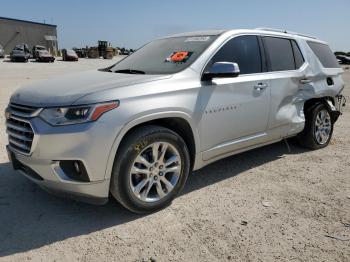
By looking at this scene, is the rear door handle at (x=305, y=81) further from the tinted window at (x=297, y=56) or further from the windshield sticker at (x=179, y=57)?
the windshield sticker at (x=179, y=57)

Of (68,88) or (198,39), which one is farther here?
(198,39)

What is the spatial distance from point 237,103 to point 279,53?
132cm

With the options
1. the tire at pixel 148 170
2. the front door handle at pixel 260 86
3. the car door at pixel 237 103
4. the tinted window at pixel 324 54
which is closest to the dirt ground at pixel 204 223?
the tire at pixel 148 170

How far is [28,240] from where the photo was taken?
10.2 ft

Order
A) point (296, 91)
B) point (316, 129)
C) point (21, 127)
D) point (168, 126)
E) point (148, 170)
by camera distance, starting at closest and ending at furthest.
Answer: point (21, 127)
point (148, 170)
point (168, 126)
point (296, 91)
point (316, 129)

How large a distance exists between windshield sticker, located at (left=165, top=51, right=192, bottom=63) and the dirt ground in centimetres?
143

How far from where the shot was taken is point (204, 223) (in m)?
3.44

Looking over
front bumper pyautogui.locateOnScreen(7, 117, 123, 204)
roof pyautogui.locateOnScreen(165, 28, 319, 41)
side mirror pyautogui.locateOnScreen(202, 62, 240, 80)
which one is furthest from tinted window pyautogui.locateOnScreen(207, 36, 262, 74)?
front bumper pyautogui.locateOnScreen(7, 117, 123, 204)

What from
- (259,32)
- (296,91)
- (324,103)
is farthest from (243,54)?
(324,103)

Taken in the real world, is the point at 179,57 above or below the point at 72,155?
above

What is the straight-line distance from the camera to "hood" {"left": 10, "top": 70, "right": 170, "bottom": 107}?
3.16 m

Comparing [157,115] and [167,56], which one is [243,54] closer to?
[167,56]

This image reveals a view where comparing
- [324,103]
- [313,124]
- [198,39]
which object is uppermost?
[198,39]

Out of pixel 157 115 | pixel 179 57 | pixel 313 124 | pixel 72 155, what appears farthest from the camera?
pixel 313 124
